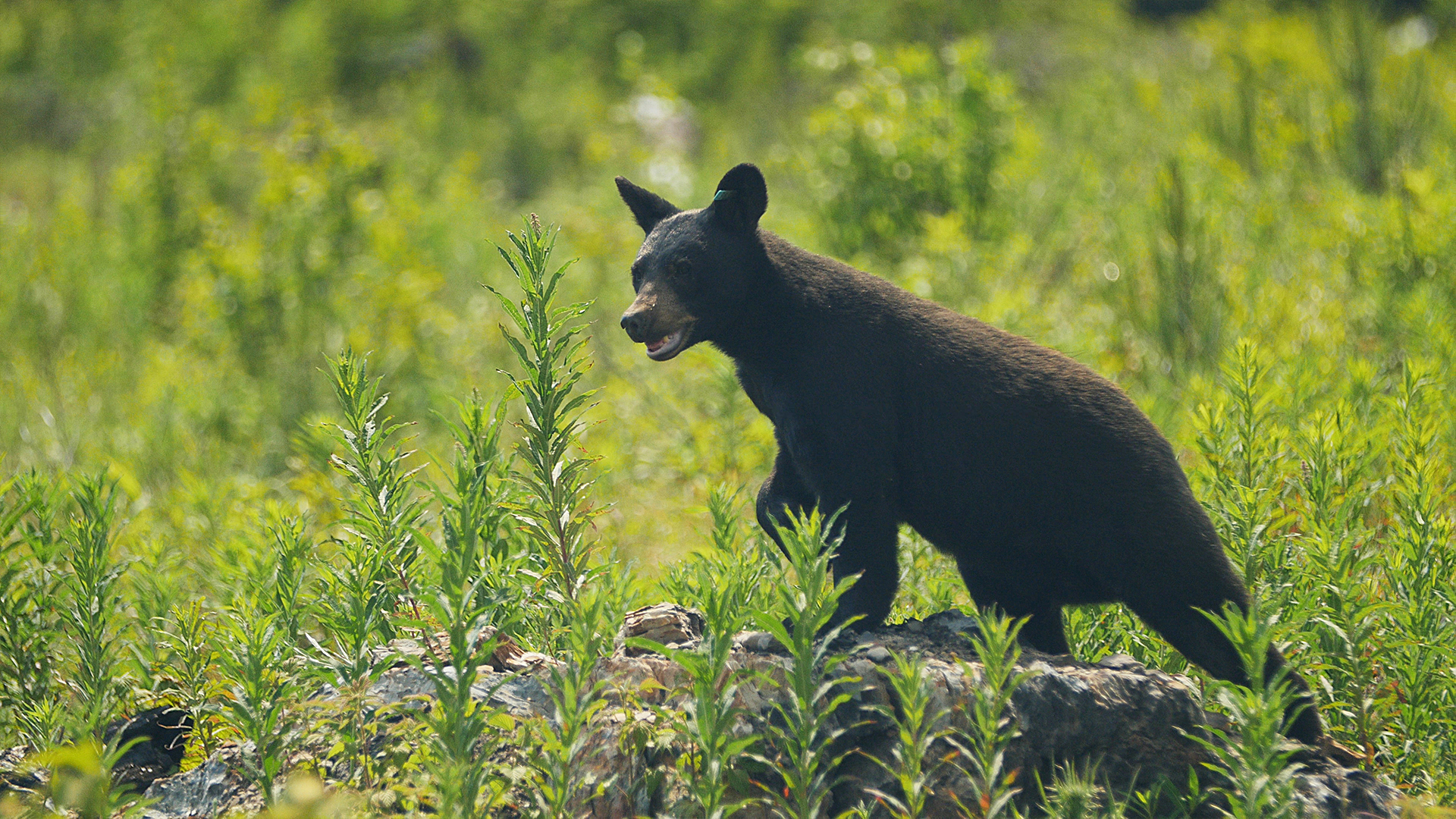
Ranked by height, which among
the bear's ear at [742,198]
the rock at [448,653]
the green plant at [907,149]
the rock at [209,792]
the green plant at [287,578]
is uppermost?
the green plant at [907,149]

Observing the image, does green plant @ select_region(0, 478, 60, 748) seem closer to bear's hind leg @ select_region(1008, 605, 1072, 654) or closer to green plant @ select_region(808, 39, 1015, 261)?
bear's hind leg @ select_region(1008, 605, 1072, 654)

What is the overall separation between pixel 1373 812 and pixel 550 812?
2.08 meters

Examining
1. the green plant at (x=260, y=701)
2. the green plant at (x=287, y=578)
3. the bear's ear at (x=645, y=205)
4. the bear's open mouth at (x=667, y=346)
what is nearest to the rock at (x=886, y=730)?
the green plant at (x=260, y=701)

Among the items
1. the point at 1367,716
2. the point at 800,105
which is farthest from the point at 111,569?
the point at 800,105

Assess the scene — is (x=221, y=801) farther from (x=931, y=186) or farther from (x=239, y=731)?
(x=931, y=186)

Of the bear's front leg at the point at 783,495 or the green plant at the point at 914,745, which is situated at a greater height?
the bear's front leg at the point at 783,495

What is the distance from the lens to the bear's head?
3471 millimetres

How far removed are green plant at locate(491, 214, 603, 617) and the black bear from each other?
1.69 feet

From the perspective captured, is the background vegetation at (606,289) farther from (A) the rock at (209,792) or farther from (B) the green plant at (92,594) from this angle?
(A) the rock at (209,792)

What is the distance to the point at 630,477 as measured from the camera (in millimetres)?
6355

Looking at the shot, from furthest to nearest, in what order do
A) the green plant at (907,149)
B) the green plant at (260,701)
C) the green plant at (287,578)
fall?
1. the green plant at (907,149)
2. the green plant at (287,578)
3. the green plant at (260,701)

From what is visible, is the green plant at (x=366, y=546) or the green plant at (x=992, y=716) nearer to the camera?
the green plant at (x=992, y=716)

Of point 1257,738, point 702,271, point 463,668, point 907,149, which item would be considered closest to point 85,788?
point 463,668

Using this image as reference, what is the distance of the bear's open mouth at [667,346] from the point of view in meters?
3.40
